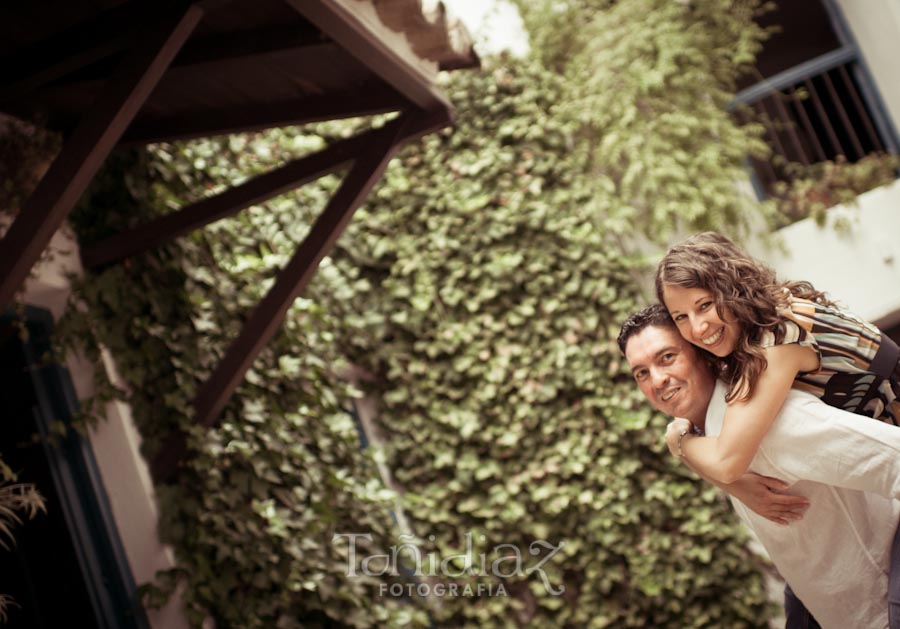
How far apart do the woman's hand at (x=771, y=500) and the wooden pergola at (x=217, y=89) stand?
6.28ft

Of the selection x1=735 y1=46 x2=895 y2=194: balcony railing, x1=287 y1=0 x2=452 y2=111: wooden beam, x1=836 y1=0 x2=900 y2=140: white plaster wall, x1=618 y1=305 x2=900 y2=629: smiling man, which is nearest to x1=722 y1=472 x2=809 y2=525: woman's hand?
x1=618 y1=305 x2=900 y2=629: smiling man

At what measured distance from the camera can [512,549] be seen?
547 centimetres

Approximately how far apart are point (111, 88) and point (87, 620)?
2251mm

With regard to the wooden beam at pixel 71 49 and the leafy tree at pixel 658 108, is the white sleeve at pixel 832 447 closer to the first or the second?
the wooden beam at pixel 71 49

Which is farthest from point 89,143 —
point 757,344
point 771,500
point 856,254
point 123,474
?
point 856,254

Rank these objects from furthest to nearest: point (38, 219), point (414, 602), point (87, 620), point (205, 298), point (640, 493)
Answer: point (640, 493), point (414, 602), point (205, 298), point (87, 620), point (38, 219)

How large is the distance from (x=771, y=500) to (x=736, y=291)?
48 cm

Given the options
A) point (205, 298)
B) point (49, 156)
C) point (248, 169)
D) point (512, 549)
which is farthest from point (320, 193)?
point (512, 549)

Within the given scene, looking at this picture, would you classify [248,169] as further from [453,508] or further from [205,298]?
[453,508]

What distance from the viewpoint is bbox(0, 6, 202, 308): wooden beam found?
2.66 meters

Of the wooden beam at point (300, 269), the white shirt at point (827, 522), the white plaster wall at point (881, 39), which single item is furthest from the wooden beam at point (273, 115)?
the white plaster wall at point (881, 39)

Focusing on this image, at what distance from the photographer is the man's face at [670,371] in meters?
2.09

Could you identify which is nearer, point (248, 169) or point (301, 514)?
point (301, 514)

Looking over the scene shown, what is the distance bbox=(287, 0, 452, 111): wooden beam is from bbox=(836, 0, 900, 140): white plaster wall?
4092 millimetres
